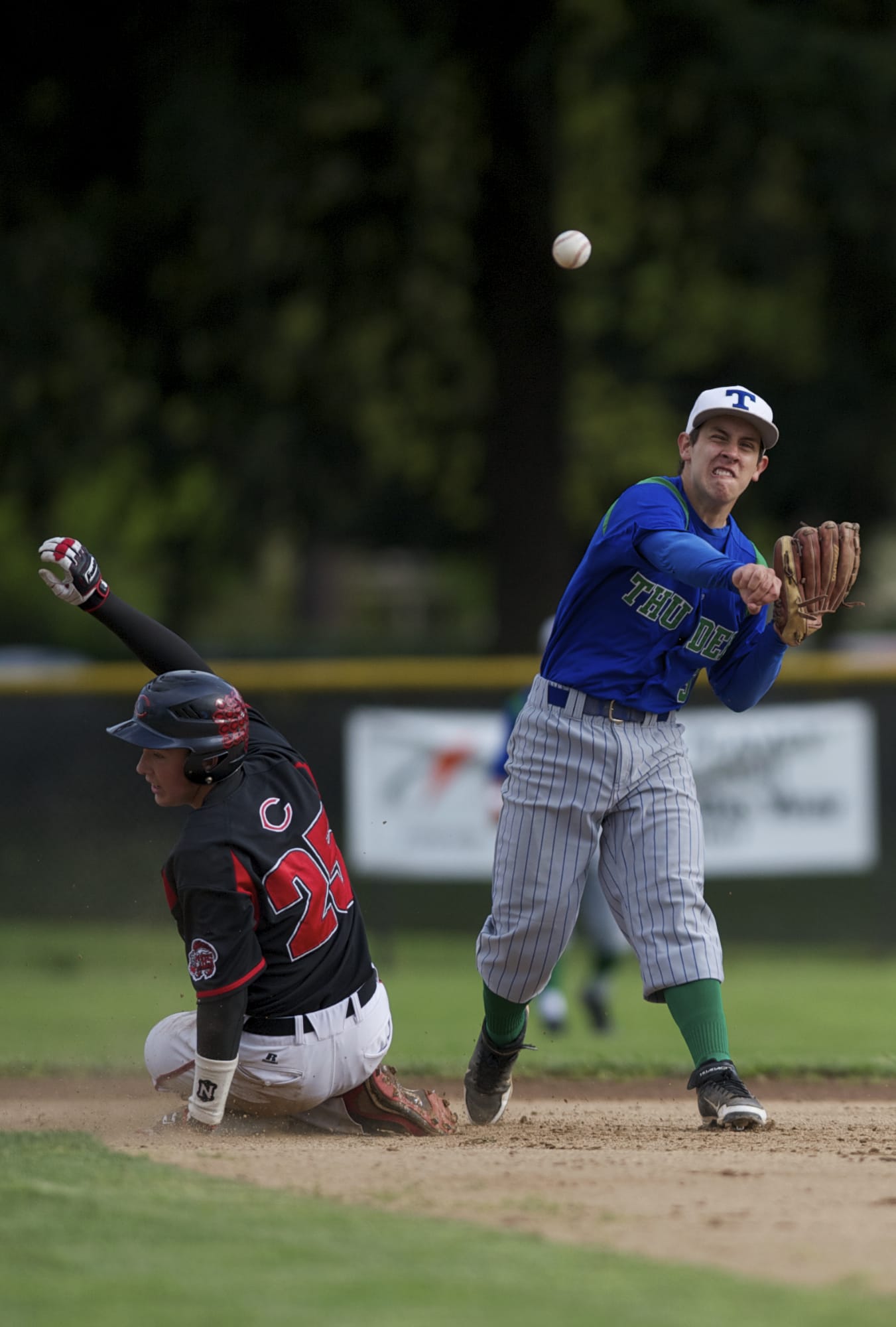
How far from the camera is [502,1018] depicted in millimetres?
4609

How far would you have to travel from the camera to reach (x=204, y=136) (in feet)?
34.2

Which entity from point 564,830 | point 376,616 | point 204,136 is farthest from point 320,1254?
point 376,616

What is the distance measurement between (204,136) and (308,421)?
4547 mm

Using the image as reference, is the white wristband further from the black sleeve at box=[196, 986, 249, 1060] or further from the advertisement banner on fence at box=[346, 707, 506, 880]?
the advertisement banner on fence at box=[346, 707, 506, 880]

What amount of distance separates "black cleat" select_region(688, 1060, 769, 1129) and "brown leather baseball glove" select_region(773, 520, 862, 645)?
1099 mm

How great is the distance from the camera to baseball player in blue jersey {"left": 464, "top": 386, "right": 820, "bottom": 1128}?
4262 millimetres

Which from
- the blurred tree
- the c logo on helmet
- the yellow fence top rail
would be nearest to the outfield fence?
the yellow fence top rail

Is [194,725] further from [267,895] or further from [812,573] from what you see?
[812,573]

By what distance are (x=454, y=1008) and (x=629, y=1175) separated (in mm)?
4645

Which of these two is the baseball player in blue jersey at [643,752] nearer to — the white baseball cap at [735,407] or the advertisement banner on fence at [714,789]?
the white baseball cap at [735,407]

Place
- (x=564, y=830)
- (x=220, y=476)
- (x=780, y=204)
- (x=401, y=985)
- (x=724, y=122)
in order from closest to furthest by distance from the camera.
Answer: (x=564, y=830)
(x=401, y=985)
(x=724, y=122)
(x=780, y=204)
(x=220, y=476)

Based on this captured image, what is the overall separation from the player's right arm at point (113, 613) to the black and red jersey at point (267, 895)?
434 mm

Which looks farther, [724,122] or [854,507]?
[854,507]

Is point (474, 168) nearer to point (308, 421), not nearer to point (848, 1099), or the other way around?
point (308, 421)
